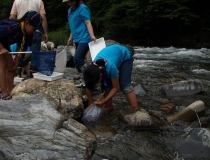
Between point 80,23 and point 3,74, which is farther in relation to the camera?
point 80,23

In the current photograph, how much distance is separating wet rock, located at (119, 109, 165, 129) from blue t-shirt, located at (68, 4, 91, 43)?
1699 millimetres

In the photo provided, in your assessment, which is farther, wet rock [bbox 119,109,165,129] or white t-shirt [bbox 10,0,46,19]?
white t-shirt [bbox 10,0,46,19]

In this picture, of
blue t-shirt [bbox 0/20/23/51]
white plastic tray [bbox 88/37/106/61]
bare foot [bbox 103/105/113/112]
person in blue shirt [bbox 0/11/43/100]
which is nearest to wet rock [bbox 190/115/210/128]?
bare foot [bbox 103/105/113/112]

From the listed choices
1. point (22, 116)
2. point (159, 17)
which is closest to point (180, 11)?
point (159, 17)

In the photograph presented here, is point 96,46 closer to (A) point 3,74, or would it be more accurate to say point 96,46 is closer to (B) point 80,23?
(B) point 80,23

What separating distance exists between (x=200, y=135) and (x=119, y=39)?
62.0ft

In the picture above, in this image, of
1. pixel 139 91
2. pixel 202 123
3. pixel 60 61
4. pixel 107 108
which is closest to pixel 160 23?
pixel 139 91

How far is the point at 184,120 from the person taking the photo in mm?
4352

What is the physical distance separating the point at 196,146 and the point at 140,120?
0.90m

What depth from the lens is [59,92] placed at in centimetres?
429

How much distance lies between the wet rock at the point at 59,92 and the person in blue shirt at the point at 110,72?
257 millimetres

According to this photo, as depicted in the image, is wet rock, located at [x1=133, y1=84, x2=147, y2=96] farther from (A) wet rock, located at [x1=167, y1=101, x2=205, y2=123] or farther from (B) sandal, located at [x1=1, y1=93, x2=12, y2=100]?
(B) sandal, located at [x1=1, y1=93, x2=12, y2=100]

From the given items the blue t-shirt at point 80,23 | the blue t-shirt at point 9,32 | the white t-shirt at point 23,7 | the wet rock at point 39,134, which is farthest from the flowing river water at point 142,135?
the white t-shirt at point 23,7

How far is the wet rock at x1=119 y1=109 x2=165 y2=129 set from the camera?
407 cm
